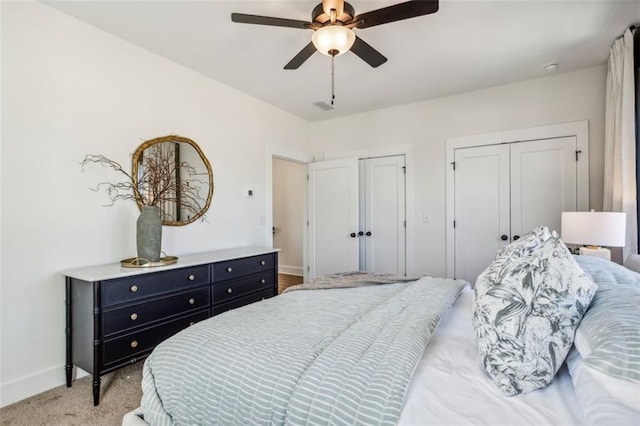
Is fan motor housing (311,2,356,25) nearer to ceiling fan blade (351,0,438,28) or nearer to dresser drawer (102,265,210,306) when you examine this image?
ceiling fan blade (351,0,438,28)

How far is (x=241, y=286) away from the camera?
3.02m

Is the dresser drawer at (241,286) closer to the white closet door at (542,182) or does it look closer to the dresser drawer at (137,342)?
the dresser drawer at (137,342)

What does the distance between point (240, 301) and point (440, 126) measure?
10.3 feet

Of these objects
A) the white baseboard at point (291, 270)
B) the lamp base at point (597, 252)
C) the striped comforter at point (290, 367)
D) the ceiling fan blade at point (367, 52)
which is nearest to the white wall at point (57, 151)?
the striped comforter at point (290, 367)

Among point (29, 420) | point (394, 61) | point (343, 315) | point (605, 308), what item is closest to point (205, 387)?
point (343, 315)

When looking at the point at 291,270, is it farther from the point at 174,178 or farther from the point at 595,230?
the point at 595,230

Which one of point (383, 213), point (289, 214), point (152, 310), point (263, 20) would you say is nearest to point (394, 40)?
point (263, 20)

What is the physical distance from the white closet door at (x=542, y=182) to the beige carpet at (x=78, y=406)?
12.7 feet

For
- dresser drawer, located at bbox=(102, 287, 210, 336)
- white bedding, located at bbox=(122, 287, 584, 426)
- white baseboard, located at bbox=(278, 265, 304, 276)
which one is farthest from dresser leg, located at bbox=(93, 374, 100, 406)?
white baseboard, located at bbox=(278, 265, 304, 276)

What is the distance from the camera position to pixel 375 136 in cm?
440

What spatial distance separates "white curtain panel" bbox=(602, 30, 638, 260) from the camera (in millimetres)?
2438

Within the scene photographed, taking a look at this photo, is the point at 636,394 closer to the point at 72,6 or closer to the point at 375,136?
the point at 72,6

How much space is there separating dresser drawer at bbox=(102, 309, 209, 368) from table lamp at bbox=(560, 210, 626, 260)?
10.3ft

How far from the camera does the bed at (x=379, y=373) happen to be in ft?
2.72
